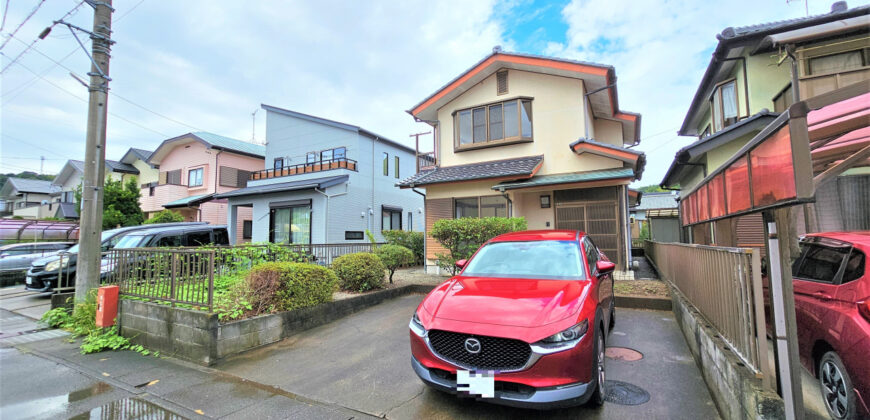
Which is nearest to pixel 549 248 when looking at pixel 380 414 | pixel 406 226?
pixel 380 414

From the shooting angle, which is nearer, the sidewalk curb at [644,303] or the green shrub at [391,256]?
the sidewalk curb at [644,303]

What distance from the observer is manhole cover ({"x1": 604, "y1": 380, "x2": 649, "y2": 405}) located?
3.07m

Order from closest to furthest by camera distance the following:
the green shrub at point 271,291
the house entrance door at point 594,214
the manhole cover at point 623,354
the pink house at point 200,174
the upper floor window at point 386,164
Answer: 1. the manhole cover at point 623,354
2. the green shrub at point 271,291
3. the house entrance door at point 594,214
4. the upper floor window at point 386,164
5. the pink house at point 200,174

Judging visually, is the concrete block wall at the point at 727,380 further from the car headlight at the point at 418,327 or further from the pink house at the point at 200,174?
the pink house at the point at 200,174

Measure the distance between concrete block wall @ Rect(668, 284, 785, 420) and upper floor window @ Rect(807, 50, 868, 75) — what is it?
25.5ft

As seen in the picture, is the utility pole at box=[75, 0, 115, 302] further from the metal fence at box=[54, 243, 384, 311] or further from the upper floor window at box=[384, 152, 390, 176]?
the upper floor window at box=[384, 152, 390, 176]

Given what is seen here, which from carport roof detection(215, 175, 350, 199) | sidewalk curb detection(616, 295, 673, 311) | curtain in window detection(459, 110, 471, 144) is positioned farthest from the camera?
carport roof detection(215, 175, 350, 199)

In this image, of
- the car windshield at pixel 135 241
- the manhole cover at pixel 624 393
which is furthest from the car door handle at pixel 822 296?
the car windshield at pixel 135 241

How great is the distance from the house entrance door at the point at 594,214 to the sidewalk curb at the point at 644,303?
2.65 metres

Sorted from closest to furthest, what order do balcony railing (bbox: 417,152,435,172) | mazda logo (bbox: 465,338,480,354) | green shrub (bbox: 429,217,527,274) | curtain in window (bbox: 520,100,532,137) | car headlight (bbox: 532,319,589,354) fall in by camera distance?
car headlight (bbox: 532,319,589,354) → mazda logo (bbox: 465,338,480,354) → green shrub (bbox: 429,217,527,274) → curtain in window (bbox: 520,100,532,137) → balcony railing (bbox: 417,152,435,172)

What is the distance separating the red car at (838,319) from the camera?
7.90 ft

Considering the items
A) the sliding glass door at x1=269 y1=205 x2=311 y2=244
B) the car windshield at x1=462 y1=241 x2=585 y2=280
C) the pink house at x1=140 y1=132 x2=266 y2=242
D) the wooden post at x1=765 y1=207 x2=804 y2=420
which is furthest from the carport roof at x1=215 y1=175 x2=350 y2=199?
the wooden post at x1=765 y1=207 x2=804 y2=420

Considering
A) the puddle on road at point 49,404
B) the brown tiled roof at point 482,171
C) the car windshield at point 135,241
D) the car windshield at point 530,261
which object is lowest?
the puddle on road at point 49,404

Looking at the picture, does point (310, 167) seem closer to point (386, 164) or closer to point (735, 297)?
point (386, 164)
